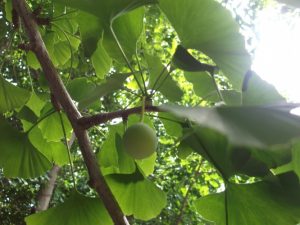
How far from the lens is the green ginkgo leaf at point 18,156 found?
85cm

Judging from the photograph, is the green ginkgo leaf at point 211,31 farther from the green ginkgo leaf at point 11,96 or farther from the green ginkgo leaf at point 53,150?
the green ginkgo leaf at point 53,150

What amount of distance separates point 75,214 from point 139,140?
301mm

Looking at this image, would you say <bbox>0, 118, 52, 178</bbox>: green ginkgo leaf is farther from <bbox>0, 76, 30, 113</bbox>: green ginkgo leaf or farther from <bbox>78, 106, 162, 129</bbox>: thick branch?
<bbox>78, 106, 162, 129</bbox>: thick branch

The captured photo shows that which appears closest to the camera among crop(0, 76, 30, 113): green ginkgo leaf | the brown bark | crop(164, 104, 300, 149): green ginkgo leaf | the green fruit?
crop(164, 104, 300, 149): green ginkgo leaf

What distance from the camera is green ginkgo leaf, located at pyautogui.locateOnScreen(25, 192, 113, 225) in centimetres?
76

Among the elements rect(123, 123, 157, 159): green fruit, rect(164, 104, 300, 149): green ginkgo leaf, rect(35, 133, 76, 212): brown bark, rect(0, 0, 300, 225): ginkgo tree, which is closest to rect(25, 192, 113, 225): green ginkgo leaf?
rect(0, 0, 300, 225): ginkgo tree

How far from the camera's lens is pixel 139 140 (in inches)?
20.9

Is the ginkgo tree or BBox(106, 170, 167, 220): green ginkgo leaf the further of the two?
BBox(106, 170, 167, 220): green ginkgo leaf

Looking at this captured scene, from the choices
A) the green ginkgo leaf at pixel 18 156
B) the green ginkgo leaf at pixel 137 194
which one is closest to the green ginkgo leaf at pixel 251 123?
the green ginkgo leaf at pixel 137 194

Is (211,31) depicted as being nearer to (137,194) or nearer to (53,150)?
(137,194)

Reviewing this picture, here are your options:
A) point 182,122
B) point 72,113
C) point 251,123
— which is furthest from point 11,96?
point 251,123

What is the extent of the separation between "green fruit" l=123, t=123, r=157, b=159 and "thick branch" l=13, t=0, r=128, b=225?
0.28ft

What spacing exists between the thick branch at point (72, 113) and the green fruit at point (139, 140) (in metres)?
0.08

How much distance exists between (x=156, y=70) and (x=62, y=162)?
42 centimetres
